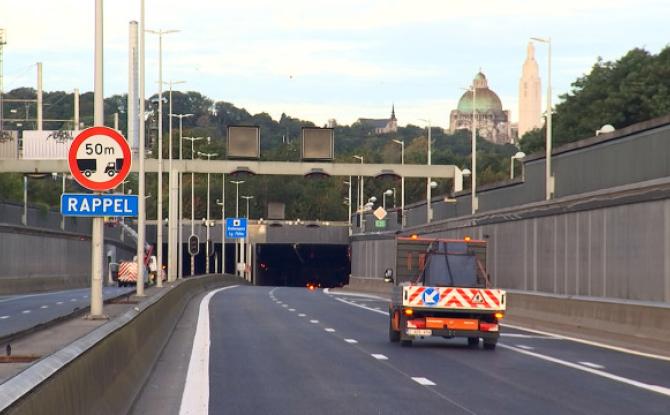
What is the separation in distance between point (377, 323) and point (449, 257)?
32.8 ft

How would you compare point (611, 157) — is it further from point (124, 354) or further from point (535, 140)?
point (535, 140)

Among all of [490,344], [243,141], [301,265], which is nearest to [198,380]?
[490,344]

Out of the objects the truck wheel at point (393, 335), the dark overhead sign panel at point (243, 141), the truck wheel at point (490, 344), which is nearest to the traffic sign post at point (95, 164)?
the truck wheel at point (393, 335)

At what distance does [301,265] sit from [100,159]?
158062 millimetres

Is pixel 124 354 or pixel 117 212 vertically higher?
pixel 117 212

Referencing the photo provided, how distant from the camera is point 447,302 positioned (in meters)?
27.2

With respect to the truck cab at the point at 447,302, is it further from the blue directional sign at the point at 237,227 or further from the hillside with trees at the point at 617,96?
the blue directional sign at the point at 237,227

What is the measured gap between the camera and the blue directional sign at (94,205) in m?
20.6

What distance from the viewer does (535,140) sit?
137375 mm

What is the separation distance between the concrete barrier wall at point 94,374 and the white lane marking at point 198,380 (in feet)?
2.06

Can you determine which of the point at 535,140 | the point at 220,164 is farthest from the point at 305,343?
the point at 535,140

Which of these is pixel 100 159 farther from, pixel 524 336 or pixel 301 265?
pixel 301 265

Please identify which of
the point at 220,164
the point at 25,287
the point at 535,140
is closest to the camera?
the point at 220,164

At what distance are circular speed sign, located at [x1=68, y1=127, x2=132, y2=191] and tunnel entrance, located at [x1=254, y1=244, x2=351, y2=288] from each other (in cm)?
14202
